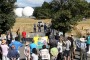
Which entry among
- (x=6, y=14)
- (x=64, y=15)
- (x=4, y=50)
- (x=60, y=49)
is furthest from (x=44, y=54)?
(x=64, y=15)

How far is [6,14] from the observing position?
29734 mm

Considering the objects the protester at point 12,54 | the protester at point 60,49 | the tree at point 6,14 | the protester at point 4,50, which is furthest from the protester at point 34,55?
the tree at point 6,14

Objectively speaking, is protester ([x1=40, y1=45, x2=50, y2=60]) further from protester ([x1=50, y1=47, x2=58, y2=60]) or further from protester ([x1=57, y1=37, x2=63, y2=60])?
protester ([x1=57, y1=37, x2=63, y2=60])

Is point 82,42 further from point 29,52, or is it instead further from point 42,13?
point 42,13

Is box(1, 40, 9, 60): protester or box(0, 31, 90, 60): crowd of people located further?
box(1, 40, 9, 60): protester

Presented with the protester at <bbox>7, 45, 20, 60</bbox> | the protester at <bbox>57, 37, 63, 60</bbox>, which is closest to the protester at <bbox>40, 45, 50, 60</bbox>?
the protester at <bbox>7, 45, 20, 60</bbox>

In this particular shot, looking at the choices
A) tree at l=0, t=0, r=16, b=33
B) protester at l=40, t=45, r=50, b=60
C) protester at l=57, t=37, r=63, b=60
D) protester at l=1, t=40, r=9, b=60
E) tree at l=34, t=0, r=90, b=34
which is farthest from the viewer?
tree at l=34, t=0, r=90, b=34

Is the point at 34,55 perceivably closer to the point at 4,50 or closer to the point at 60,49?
the point at 4,50

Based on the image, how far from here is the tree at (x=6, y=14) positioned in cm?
2889

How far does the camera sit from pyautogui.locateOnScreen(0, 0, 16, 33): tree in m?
28.9

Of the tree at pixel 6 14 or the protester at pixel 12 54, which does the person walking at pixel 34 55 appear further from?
the tree at pixel 6 14

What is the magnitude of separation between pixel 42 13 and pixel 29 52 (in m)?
71.1

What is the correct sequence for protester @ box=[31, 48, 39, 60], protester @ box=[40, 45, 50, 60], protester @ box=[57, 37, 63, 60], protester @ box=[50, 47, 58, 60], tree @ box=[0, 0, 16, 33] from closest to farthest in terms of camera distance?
protester @ box=[40, 45, 50, 60]
protester @ box=[31, 48, 39, 60]
protester @ box=[50, 47, 58, 60]
protester @ box=[57, 37, 63, 60]
tree @ box=[0, 0, 16, 33]

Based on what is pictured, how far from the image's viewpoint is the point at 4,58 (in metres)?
16.8
